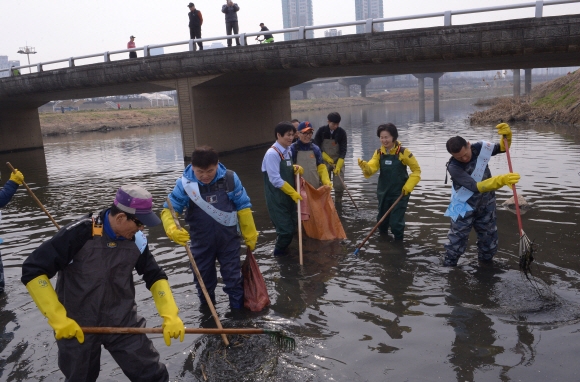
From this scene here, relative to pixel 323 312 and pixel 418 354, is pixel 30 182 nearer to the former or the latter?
pixel 323 312

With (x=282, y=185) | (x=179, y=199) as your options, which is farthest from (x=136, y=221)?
(x=282, y=185)

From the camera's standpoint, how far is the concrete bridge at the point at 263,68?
46.6ft

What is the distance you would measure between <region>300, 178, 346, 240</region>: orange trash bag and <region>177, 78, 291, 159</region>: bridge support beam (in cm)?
1305

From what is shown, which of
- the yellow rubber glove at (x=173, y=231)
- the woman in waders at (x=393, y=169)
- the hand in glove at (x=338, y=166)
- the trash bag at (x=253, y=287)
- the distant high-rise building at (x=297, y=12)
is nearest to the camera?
the yellow rubber glove at (x=173, y=231)

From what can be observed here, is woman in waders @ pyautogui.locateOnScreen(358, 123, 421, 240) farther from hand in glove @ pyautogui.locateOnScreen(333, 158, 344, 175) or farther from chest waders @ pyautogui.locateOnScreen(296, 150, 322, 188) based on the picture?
hand in glove @ pyautogui.locateOnScreen(333, 158, 344, 175)

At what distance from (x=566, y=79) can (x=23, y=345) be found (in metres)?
35.5

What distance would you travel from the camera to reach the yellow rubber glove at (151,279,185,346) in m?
3.49

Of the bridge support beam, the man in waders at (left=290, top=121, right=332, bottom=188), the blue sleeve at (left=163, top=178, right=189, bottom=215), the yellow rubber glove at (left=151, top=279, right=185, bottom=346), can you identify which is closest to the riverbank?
the bridge support beam

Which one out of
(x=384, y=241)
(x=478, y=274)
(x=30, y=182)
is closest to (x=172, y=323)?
(x=478, y=274)

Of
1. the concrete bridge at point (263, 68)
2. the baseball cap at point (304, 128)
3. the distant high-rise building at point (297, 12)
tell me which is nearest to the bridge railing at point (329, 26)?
the concrete bridge at point (263, 68)

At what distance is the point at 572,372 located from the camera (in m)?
4.12

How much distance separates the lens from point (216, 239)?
5309 mm

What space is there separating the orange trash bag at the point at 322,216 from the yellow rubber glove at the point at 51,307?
5.18 meters

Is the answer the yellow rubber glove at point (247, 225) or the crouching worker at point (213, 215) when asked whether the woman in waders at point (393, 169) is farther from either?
the crouching worker at point (213, 215)
